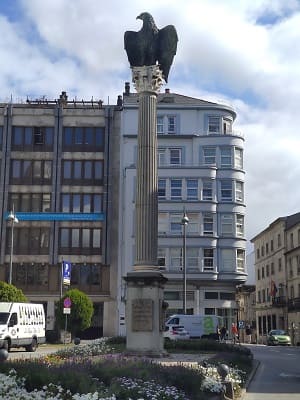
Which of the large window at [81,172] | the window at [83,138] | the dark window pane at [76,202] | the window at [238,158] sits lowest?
the dark window pane at [76,202]

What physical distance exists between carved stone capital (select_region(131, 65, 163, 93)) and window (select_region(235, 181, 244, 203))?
3735 cm

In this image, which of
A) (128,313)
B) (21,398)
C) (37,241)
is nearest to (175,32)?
(128,313)

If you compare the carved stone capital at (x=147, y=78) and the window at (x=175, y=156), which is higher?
the window at (x=175, y=156)

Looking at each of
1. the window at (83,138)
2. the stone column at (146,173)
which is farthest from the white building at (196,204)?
the stone column at (146,173)

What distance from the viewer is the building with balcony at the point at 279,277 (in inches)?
2878

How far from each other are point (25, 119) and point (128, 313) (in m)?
44.3

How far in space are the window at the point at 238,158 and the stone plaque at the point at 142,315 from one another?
41070mm

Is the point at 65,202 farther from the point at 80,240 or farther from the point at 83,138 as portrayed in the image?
the point at 83,138

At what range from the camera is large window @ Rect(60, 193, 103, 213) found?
60.6 m

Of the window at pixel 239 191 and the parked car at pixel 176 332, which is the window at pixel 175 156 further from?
the parked car at pixel 176 332

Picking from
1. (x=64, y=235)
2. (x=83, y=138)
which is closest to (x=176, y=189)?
(x=83, y=138)

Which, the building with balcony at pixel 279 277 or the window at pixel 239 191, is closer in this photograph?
the window at pixel 239 191

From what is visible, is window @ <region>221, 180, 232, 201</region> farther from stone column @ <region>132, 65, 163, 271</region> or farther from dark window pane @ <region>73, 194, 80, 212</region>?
stone column @ <region>132, 65, 163, 271</region>

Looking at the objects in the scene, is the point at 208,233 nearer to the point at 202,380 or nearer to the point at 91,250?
the point at 91,250
